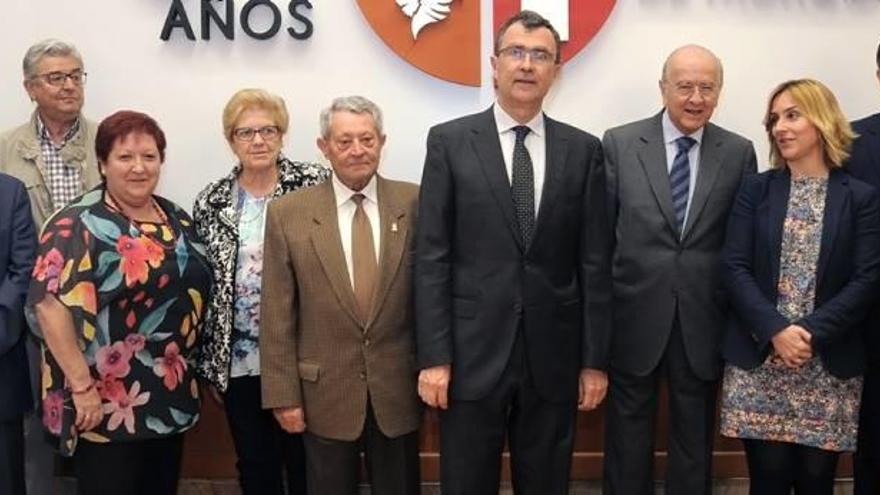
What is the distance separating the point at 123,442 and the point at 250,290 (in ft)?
2.01

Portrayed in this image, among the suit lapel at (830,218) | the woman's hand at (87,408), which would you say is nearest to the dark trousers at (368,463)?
the woman's hand at (87,408)

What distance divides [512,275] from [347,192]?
549 millimetres

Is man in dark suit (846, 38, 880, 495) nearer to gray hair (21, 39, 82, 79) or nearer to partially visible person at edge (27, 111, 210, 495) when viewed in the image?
partially visible person at edge (27, 111, 210, 495)

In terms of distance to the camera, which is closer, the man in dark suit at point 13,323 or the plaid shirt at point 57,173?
the man in dark suit at point 13,323

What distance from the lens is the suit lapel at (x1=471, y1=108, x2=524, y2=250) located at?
8.09 feet

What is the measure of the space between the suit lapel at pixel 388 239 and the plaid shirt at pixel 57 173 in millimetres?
1172

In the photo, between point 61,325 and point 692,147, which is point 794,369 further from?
point 61,325

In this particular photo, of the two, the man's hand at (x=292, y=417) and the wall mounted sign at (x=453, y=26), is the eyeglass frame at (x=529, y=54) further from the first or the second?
the man's hand at (x=292, y=417)

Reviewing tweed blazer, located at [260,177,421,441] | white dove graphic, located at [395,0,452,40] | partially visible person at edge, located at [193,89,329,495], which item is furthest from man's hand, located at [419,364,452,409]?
white dove graphic, located at [395,0,452,40]

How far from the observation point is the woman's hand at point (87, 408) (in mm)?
2400

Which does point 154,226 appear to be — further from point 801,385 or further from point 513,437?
point 801,385

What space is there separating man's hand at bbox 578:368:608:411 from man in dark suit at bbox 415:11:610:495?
4cm

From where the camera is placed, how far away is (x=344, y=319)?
2.54 meters

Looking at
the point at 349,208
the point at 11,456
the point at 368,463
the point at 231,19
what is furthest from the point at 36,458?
the point at 231,19
